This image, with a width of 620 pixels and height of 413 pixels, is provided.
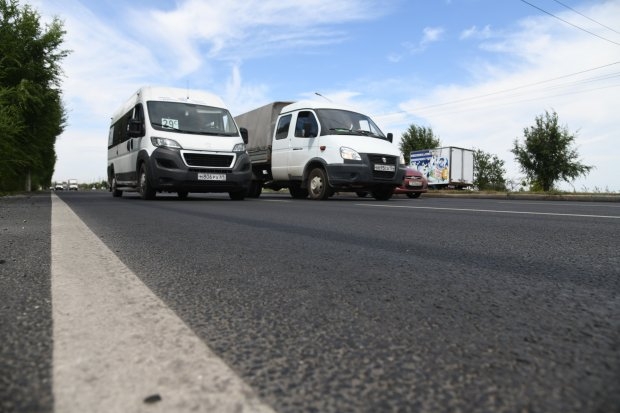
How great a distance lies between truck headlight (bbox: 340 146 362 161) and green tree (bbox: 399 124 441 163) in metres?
45.3

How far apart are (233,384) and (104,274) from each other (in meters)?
1.47

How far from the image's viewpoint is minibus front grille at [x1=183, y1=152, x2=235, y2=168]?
10547 millimetres

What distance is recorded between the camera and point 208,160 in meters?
10.8

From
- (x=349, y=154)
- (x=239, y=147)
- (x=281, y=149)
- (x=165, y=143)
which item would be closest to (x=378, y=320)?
(x=165, y=143)

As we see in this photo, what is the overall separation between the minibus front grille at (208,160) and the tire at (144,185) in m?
1.02

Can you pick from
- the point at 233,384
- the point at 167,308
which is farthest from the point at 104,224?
the point at 233,384

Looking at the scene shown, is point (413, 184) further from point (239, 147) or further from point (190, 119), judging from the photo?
point (190, 119)

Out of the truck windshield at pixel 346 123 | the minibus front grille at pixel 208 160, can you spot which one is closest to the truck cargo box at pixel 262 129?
the truck windshield at pixel 346 123

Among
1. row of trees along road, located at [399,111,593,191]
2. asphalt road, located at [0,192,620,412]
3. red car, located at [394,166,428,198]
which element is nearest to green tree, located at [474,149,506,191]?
row of trees along road, located at [399,111,593,191]

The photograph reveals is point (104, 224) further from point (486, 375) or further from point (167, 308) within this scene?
point (486, 375)

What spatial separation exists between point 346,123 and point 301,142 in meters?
1.18

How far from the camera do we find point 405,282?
7.08 feet

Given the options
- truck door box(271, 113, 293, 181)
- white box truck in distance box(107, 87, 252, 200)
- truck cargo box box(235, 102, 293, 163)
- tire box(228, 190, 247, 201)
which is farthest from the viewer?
truck cargo box box(235, 102, 293, 163)

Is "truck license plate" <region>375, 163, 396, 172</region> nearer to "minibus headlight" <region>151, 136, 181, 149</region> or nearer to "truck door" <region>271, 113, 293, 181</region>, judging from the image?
"truck door" <region>271, 113, 293, 181</region>
